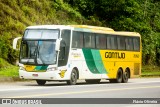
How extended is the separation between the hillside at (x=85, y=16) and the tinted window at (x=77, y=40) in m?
6.66

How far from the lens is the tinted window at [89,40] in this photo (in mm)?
32406

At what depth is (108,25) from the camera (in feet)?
174

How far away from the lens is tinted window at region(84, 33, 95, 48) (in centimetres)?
3241

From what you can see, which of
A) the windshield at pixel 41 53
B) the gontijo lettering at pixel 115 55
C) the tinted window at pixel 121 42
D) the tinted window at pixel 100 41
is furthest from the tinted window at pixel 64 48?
the tinted window at pixel 121 42

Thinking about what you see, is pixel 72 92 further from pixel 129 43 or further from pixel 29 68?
pixel 129 43

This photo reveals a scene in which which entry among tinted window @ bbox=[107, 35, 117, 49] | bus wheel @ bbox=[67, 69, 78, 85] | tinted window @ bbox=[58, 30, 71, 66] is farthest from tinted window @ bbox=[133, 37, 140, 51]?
tinted window @ bbox=[58, 30, 71, 66]

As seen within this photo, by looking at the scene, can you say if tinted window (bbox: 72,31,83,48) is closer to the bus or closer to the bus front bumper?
the bus

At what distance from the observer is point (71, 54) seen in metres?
30.7

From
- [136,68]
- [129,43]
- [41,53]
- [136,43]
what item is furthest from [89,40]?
[136,68]

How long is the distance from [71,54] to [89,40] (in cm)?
250

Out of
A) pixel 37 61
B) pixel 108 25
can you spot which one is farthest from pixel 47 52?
pixel 108 25

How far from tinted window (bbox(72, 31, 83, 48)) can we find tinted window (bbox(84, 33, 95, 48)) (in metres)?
0.52

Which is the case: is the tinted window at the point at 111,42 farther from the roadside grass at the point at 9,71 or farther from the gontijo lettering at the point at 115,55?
the roadside grass at the point at 9,71

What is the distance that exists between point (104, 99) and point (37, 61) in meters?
10.4
